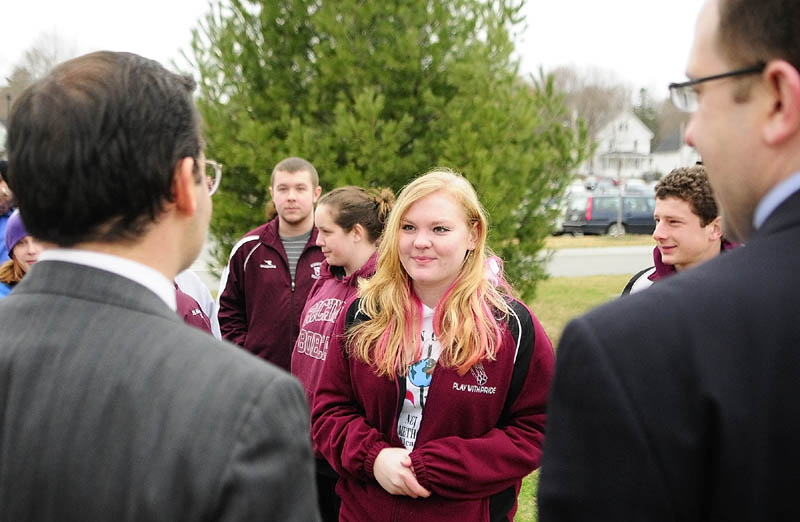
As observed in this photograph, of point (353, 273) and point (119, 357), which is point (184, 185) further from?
point (353, 273)

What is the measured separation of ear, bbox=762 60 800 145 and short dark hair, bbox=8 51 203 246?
100cm

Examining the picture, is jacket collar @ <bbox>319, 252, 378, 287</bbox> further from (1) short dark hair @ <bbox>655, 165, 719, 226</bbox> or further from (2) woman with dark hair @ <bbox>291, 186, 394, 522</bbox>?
(1) short dark hair @ <bbox>655, 165, 719, 226</bbox>

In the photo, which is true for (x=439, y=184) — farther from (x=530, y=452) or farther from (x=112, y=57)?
(x=112, y=57)

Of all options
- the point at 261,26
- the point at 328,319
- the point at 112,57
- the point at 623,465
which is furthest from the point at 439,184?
the point at 261,26

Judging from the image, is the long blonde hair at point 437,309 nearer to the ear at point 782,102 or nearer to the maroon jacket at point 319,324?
the maroon jacket at point 319,324

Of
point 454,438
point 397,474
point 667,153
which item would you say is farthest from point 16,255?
point 667,153

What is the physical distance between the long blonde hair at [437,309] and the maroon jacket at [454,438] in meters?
0.06

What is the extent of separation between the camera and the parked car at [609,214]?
87.5 ft

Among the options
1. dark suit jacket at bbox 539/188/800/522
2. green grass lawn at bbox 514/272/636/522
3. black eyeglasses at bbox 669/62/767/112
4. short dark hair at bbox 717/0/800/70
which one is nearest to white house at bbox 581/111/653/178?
green grass lawn at bbox 514/272/636/522

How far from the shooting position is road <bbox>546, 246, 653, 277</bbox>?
1764cm

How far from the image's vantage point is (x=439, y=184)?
10.2 ft

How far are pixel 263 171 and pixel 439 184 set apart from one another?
11.6ft

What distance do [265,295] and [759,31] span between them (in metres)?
4.03

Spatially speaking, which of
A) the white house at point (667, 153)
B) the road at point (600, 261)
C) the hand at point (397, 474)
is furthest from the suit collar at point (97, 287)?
the white house at point (667, 153)
